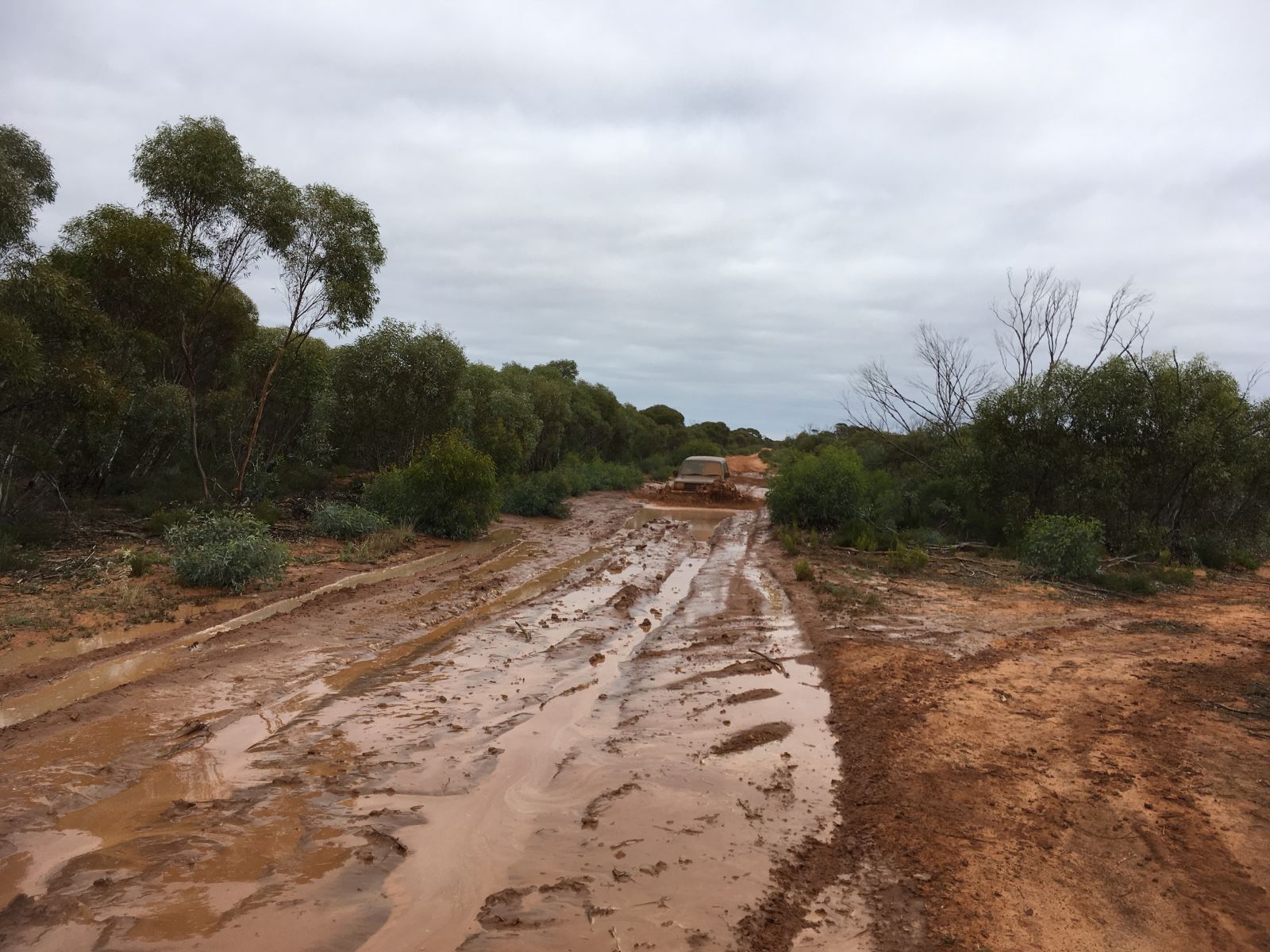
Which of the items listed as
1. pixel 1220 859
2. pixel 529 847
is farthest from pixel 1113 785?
pixel 529 847

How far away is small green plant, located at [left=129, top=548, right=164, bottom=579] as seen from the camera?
36.4 feet

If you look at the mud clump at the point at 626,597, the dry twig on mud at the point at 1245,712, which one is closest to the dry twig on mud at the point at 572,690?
the mud clump at the point at 626,597

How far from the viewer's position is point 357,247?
55.2ft

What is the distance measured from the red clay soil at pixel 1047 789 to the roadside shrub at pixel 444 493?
10.9 metres

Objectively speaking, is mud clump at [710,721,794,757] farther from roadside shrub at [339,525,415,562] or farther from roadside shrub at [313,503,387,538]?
roadside shrub at [313,503,387,538]

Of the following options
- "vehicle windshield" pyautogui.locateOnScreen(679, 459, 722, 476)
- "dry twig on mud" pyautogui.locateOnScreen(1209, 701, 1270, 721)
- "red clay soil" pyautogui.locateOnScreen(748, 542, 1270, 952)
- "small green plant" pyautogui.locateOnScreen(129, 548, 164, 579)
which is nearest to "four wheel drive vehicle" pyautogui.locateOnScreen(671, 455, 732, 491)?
"vehicle windshield" pyautogui.locateOnScreen(679, 459, 722, 476)

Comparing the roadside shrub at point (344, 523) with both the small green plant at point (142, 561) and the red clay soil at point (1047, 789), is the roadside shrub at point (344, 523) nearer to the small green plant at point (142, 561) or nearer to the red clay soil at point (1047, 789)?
the small green plant at point (142, 561)

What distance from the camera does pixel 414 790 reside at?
4.71 m

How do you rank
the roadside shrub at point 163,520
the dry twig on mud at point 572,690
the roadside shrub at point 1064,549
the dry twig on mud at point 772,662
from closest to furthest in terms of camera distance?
the dry twig on mud at point 572,690 → the dry twig on mud at point 772,662 → the roadside shrub at point 1064,549 → the roadside shrub at point 163,520

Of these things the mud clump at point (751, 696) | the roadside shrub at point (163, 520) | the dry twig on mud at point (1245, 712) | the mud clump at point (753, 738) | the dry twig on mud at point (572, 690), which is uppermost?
the roadside shrub at point (163, 520)

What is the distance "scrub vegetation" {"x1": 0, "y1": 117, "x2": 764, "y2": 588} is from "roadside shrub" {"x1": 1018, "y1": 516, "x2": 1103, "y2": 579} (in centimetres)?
1240

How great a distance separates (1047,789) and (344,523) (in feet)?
50.1

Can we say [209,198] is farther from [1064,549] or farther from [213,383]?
[1064,549]

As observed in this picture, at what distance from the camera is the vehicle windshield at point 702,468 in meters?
36.8
